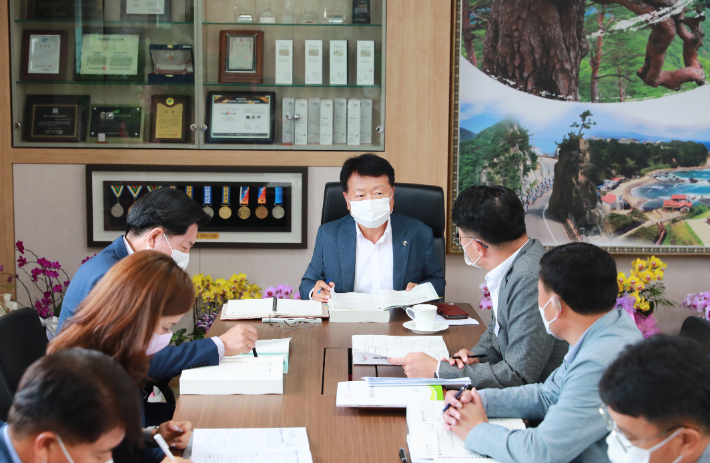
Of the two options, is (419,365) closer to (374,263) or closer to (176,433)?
(176,433)

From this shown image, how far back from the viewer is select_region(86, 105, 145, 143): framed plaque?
135 inches

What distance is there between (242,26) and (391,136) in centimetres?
105

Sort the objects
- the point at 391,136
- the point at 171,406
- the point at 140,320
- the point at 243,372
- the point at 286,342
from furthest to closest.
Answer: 1. the point at 391,136
2. the point at 171,406
3. the point at 286,342
4. the point at 243,372
5. the point at 140,320

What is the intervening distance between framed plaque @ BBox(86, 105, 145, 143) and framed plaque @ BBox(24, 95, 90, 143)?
0.06 m

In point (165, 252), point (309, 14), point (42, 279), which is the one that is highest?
point (309, 14)

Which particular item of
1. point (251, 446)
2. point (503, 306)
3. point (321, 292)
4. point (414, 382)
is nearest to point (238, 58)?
point (321, 292)

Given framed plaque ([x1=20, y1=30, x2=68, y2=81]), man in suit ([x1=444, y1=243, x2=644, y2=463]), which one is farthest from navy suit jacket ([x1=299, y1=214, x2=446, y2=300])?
framed plaque ([x1=20, y1=30, x2=68, y2=81])

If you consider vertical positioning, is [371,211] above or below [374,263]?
above

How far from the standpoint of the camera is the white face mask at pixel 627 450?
962 mm

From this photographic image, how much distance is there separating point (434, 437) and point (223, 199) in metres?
2.43

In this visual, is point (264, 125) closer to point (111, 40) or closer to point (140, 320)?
point (111, 40)

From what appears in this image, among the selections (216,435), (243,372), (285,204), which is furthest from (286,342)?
(285,204)

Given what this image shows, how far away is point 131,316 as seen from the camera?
1.24 meters

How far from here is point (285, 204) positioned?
3.47 metres
